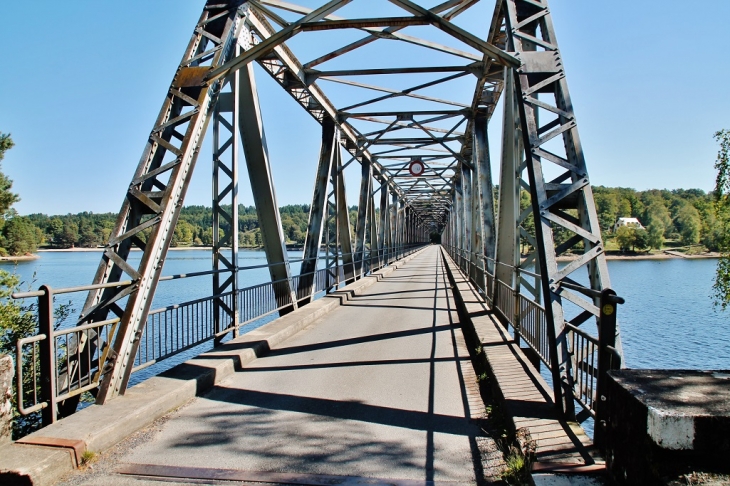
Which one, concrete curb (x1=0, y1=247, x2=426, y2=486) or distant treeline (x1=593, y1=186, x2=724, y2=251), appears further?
distant treeline (x1=593, y1=186, x2=724, y2=251)

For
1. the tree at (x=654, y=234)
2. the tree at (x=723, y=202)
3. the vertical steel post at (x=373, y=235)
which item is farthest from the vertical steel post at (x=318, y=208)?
the tree at (x=654, y=234)

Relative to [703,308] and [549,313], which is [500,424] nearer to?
[549,313]

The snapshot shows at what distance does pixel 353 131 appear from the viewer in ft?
59.6

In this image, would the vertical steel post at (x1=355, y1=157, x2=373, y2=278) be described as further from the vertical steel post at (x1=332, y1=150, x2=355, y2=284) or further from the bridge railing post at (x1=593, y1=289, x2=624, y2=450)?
the bridge railing post at (x1=593, y1=289, x2=624, y2=450)

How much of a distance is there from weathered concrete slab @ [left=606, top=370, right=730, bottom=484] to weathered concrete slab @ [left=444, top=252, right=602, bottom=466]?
3.03ft

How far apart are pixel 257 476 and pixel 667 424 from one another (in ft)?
8.74

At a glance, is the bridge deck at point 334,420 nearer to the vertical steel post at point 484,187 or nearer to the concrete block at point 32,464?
the concrete block at point 32,464

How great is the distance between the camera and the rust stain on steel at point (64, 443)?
3766 millimetres

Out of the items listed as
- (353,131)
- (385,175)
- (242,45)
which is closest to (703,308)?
(385,175)

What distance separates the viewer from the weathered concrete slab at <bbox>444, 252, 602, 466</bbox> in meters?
3.46

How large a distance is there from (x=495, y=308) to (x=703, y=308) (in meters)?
21.2

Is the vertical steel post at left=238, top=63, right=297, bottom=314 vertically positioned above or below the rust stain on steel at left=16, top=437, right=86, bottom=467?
above

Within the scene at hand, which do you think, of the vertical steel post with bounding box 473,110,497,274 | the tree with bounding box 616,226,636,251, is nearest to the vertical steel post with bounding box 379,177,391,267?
the vertical steel post with bounding box 473,110,497,274

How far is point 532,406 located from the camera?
4.54 m
